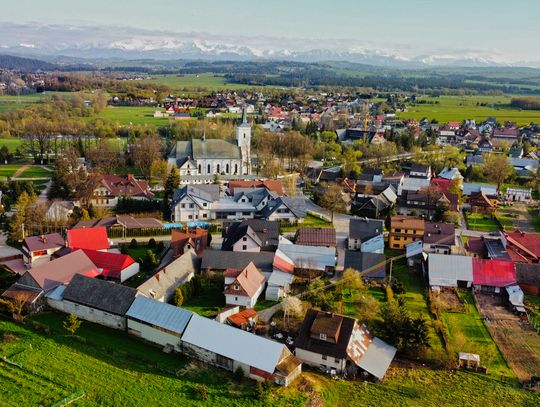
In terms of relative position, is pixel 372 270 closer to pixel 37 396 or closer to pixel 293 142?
pixel 37 396

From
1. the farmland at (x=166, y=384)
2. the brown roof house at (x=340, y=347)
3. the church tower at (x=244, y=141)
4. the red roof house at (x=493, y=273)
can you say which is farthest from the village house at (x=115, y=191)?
the red roof house at (x=493, y=273)

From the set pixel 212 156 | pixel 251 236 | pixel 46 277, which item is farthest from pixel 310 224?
pixel 46 277

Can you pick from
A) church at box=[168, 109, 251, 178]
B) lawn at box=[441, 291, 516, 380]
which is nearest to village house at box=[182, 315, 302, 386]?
lawn at box=[441, 291, 516, 380]

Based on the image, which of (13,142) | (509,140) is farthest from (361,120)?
(13,142)

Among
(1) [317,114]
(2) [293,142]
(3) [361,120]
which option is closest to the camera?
(2) [293,142]

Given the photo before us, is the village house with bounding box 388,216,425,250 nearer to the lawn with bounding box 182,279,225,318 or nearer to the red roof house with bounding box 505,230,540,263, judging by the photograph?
the red roof house with bounding box 505,230,540,263

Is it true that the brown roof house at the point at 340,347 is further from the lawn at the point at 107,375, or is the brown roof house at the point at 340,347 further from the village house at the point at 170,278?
the village house at the point at 170,278
